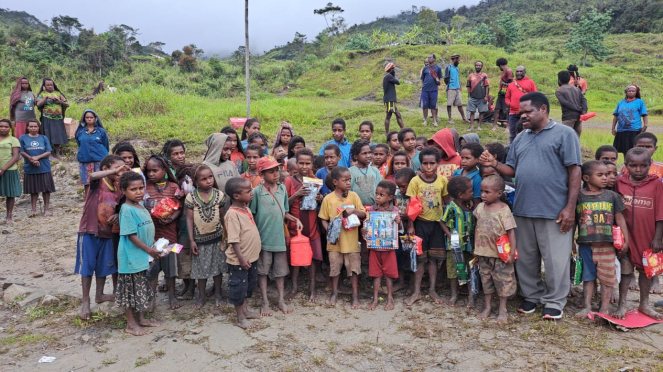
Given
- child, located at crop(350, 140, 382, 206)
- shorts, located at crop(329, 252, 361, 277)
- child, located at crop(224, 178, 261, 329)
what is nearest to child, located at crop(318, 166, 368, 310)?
shorts, located at crop(329, 252, 361, 277)

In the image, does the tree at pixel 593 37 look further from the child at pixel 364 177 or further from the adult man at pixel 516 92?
the child at pixel 364 177

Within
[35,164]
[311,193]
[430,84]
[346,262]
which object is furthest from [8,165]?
[430,84]

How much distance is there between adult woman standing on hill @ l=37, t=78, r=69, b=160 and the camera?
333 inches

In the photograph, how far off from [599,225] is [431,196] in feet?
4.71

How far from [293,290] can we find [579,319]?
2618 millimetres

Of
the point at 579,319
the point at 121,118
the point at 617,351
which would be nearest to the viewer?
the point at 617,351

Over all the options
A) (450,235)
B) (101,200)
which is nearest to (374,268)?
(450,235)

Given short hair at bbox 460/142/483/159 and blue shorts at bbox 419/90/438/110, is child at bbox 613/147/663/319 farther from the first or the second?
blue shorts at bbox 419/90/438/110

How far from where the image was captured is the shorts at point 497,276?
383 centimetres

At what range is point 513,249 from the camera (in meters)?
3.77

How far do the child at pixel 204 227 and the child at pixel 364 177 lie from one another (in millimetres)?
1356

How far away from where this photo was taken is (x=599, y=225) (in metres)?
3.74

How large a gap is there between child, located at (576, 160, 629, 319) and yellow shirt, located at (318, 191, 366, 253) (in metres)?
1.95

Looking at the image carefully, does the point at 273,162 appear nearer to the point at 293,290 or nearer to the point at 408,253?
the point at 293,290
